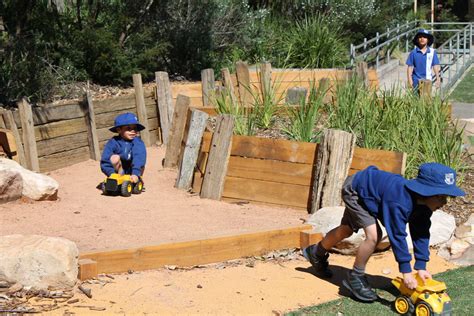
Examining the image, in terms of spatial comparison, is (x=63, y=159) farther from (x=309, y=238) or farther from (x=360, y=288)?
(x=360, y=288)

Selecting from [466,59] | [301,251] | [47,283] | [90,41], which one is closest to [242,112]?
[301,251]

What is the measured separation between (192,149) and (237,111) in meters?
0.83

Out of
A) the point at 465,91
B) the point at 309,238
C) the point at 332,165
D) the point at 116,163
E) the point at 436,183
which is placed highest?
the point at 436,183

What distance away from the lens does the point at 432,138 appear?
8.48 metres

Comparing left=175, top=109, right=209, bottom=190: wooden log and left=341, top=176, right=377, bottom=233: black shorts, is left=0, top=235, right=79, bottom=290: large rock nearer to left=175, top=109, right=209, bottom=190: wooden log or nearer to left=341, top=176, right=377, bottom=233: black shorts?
left=341, top=176, right=377, bottom=233: black shorts

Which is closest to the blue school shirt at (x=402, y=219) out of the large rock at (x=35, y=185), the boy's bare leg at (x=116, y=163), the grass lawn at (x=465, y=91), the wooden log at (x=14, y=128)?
the large rock at (x=35, y=185)

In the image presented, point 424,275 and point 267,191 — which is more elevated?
point 424,275

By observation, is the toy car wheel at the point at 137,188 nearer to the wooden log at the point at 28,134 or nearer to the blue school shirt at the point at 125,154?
the blue school shirt at the point at 125,154

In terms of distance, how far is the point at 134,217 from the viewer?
7598mm

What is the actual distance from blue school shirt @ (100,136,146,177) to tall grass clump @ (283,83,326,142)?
153 centimetres

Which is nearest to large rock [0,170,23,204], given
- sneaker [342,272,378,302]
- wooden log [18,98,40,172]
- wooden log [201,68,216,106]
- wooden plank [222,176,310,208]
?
wooden log [18,98,40,172]

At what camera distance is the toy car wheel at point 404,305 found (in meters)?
5.38

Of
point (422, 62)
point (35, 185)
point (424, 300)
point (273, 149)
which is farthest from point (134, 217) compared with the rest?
point (422, 62)

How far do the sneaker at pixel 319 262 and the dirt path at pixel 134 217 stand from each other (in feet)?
2.25
